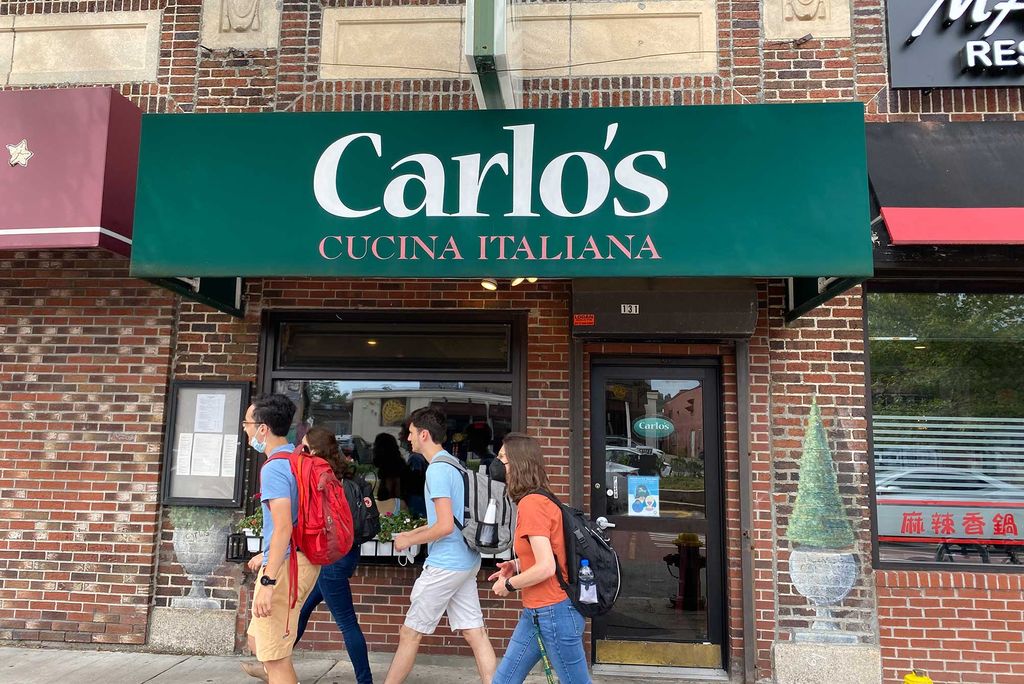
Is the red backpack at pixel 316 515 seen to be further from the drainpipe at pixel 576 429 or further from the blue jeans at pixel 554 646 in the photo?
the drainpipe at pixel 576 429

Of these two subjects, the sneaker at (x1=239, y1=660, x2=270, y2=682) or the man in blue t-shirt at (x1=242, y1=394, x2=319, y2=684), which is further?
the sneaker at (x1=239, y1=660, x2=270, y2=682)

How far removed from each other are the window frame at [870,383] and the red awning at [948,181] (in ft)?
2.40

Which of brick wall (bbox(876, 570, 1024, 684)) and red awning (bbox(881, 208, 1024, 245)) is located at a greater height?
red awning (bbox(881, 208, 1024, 245))

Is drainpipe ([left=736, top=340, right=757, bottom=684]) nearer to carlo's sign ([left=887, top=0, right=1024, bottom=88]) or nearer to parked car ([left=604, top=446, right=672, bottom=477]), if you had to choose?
parked car ([left=604, top=446, right=672, bottom=477])

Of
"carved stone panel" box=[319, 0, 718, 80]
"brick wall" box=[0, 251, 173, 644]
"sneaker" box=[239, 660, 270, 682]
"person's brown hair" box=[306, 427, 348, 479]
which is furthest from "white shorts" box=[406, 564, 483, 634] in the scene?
"carved stone panel" box=[319, 0, 718, 80]

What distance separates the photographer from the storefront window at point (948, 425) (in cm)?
500

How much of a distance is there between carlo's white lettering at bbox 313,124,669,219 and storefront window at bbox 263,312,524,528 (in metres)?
1.24

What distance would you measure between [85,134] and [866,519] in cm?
611

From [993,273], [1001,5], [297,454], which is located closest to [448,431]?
[297,454]

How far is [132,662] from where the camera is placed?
492 centimetres

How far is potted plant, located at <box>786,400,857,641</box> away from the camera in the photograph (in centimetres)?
479

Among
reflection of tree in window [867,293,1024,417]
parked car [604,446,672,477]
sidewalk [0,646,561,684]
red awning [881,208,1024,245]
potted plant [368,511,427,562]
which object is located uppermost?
red awning [881,208,1024,245]

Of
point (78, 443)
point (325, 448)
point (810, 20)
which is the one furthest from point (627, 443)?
point (78, 443)

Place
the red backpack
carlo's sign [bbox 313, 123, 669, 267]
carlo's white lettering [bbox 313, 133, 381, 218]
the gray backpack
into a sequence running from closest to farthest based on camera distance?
the red backpack → the gray backpack → carlo's sign [bbox 313, 123, 669, 267] → carlo's white lettering [bbox 313, 133, 381, 218]
